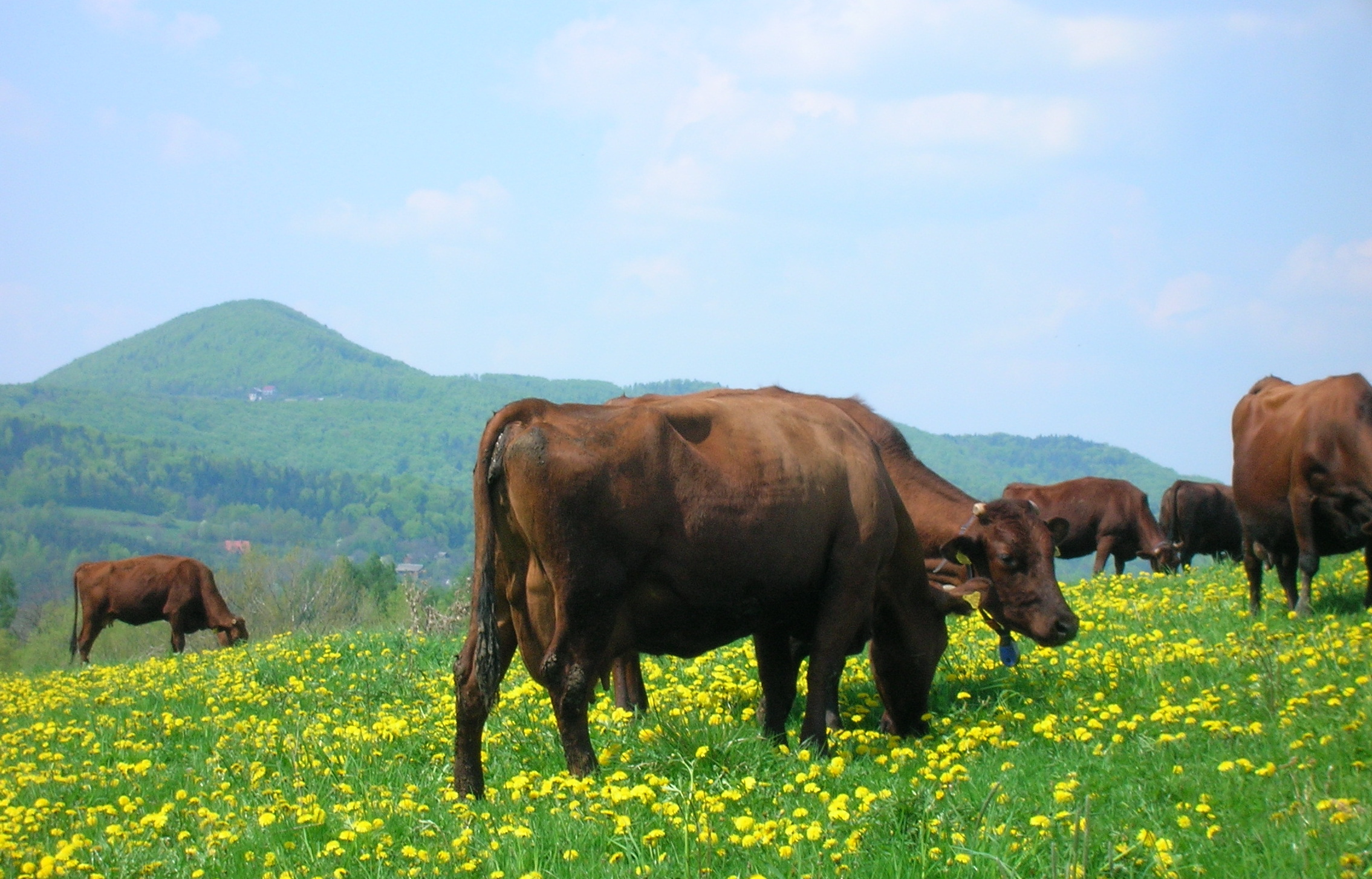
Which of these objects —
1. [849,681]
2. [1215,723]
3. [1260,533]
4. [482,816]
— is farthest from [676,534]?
[1260,533]

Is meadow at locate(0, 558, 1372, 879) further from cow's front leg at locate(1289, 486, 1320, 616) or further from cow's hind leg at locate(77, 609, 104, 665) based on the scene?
cow's hind leg at locate(77, 609, 104, 665)

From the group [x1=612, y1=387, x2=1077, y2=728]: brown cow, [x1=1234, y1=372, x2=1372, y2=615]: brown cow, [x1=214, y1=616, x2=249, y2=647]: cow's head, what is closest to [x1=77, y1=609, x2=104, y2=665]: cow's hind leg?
[x1=214, y1=616, x2=249, y2=647]: cow's head

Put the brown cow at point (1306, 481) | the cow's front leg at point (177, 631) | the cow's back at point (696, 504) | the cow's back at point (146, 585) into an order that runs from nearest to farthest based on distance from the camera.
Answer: the cow's back at point (696, 504)
the brown cow at point (1306, 481)
the cow's front leg at point (177, 631)
the cow's back at point (146, 585)

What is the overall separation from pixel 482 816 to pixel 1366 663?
5808mm

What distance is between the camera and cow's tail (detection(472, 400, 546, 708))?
7.02 m

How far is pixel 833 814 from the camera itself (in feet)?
17.4

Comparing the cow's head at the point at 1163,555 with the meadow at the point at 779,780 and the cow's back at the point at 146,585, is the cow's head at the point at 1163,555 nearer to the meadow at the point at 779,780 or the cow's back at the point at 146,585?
the meadow at the point at 779,780

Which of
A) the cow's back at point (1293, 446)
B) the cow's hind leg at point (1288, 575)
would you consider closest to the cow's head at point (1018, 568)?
the cow's back at point (1293, 446)

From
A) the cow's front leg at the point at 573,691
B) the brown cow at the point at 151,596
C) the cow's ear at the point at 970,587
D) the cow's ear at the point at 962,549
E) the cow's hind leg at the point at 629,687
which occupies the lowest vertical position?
the brown cow at the point at 151,596

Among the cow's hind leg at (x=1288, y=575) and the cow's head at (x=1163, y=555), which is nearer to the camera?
the cow's hind leg at (x=1288, y=575)

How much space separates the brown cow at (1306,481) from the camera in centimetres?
1090

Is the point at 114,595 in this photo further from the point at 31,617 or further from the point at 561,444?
the point at 31,617

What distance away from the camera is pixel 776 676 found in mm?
8641

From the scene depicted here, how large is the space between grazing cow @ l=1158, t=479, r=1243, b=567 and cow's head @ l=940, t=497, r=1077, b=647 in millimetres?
18180
